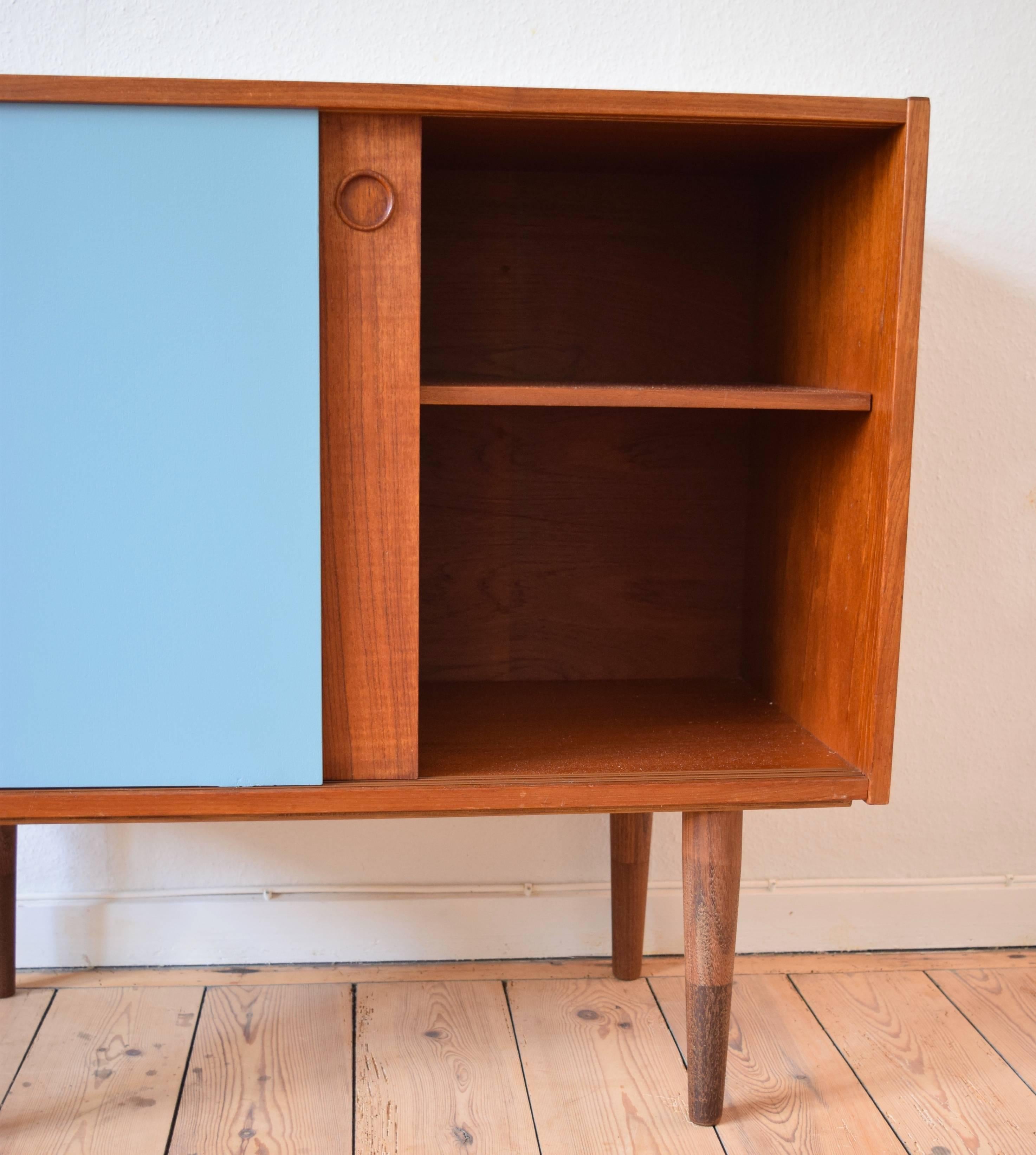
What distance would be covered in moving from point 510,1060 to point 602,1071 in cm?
10

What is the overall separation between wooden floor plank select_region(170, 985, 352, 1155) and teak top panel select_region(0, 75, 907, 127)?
3.11 ft

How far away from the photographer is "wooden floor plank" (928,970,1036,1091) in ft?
4.02

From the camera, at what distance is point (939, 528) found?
139 cm

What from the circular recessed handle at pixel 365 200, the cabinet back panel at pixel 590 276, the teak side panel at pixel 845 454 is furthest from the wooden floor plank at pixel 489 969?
the circular recessed handle at pixel 365 200

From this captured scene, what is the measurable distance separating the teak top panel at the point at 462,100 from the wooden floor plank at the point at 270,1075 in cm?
95

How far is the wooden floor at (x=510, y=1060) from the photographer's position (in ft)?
3.49

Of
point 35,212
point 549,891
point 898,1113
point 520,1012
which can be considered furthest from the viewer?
point 549,891

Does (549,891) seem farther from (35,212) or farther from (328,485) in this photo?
(35,212)

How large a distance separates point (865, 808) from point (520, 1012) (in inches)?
21.3

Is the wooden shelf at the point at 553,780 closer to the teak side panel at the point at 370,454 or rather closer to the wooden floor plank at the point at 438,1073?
the teak side panel at the point at 370,454

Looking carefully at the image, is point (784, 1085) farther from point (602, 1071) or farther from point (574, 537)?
point (574, 537)

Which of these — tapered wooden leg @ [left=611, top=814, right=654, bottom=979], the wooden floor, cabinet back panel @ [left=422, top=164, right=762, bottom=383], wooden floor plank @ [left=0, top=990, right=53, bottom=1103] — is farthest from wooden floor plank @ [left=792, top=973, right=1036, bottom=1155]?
wooden floor plank @ [left=0, top=990, right=53, bottom=1103]

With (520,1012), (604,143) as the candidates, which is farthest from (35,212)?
(520,1012)

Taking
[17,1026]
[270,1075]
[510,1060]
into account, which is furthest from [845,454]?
[17,1026]
